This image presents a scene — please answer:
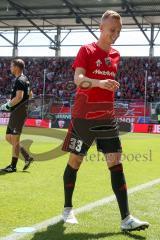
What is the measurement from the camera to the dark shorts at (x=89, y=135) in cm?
521

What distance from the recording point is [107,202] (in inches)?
264

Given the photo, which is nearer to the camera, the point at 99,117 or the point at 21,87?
the point at 99,117

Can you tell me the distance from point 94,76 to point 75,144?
2.38 ft

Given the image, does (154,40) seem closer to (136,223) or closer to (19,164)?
(19,164)

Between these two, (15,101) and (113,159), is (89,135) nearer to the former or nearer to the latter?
(113,159)

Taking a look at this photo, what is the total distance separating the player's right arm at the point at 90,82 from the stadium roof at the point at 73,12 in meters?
29.8

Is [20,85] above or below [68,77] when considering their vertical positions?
below

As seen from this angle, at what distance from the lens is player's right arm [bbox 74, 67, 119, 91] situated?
4.72 m

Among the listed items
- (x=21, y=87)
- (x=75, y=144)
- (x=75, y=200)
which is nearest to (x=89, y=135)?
(x=75, y=144)

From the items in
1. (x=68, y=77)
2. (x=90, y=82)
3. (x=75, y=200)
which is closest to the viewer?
(x=90, y=82)

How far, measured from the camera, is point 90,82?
486 cm

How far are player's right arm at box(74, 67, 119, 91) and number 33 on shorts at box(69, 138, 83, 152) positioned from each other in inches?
23.4

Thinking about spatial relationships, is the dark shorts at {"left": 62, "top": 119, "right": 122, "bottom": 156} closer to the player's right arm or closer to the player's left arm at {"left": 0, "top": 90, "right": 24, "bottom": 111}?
the player's right arm

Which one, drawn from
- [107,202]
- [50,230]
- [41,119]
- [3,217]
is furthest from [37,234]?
[41,119]
